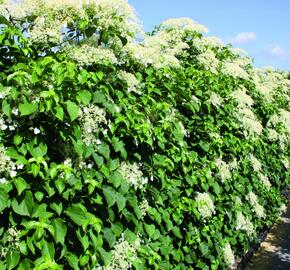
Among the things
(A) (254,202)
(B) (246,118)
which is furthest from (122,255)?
(A) (254,202)

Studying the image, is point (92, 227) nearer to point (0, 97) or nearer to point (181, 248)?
point (0, 97)

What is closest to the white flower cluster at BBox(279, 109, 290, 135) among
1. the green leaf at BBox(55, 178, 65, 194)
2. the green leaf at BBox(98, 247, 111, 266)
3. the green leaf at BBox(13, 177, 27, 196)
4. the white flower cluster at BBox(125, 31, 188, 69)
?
the white flower cluster at BBox(125, 31, 188, 69)

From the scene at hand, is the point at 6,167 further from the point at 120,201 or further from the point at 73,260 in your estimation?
the point at 120,201

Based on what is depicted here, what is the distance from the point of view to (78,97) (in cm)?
302

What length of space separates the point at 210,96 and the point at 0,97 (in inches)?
136

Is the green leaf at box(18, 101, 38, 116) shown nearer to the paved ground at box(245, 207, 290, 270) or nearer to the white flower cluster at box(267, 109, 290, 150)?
the paved ground at box(245, 207, 290, 270)

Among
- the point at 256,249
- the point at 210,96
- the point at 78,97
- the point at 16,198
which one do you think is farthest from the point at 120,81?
the point at 256,249

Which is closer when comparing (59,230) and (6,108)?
(6,108)

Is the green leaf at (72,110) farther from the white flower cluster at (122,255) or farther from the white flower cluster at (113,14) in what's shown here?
the white flower cluster at (122,255)

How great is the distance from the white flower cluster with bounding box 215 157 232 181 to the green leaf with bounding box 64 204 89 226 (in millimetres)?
3138

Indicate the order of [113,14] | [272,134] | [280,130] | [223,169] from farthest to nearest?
1. [280,130]
2. [272,134]
3. [223,169]
4. [113,14]

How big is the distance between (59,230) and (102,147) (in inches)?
30.9

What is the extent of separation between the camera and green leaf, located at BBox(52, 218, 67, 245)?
9.04 feet

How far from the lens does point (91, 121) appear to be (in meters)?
3.16
